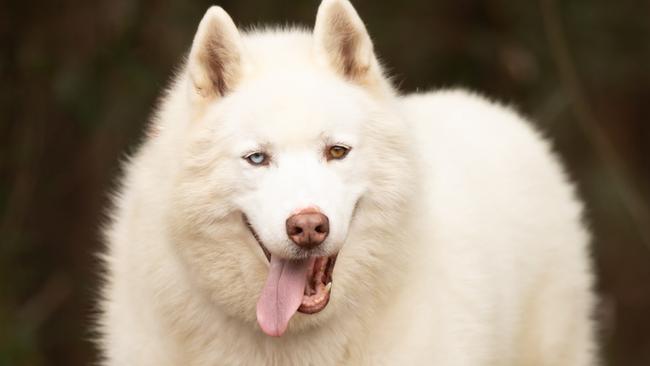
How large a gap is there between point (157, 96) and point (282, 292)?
496 cm

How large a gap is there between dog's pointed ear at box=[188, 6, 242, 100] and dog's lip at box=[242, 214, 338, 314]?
52 cm

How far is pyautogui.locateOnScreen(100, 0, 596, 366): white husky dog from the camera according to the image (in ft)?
15.5

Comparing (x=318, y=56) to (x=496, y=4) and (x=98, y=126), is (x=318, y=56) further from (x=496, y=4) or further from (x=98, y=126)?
(x=496, y=4)

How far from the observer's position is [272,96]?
4809 mm

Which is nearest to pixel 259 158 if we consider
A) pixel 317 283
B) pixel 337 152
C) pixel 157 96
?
pixel 337 152

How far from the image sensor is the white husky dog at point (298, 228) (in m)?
4.74

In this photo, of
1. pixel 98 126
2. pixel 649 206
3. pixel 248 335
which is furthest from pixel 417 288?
pixel 649 206

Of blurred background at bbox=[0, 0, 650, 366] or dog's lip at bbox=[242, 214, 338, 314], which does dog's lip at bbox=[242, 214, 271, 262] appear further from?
blurred background at bbox=[0, 0, 650, 366]

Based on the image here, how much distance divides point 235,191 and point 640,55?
6.92 metres

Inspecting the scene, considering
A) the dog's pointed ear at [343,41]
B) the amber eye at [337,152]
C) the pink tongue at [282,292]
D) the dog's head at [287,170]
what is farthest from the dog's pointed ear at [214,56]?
the pink tongue at [282,292]

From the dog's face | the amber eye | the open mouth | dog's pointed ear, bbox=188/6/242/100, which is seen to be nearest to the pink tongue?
the open mouth

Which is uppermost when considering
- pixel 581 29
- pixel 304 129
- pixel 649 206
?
pixel 581 29

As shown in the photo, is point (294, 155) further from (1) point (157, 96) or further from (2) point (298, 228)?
(1) point (157, 96)

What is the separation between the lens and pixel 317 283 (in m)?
4.86
